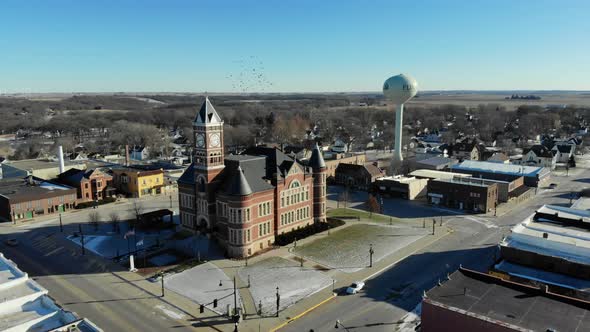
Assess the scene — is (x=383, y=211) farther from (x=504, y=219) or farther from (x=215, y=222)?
(x=215, y=222)

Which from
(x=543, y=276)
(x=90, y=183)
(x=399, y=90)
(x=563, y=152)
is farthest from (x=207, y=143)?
(x=563, y=152)

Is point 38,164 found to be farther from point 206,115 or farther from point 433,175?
point 433,175

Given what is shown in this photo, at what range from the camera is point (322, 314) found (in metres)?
39.0

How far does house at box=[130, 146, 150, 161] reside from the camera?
423 ft

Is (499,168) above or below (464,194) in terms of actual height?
above

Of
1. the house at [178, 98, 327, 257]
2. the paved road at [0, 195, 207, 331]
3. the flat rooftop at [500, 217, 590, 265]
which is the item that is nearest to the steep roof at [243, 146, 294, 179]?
the house at [178, 98, 327, 257]

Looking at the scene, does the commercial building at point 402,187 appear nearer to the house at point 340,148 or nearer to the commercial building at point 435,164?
the commercial building at point 435,164

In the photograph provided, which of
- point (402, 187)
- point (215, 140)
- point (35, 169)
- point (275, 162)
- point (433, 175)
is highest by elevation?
point (215, 140)

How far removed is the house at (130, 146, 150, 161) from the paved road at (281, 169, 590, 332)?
9341 cm

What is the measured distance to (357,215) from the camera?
70.9 m

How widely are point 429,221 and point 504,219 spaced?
12.1 m

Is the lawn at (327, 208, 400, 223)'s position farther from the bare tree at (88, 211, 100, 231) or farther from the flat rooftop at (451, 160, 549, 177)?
the bare tree at (88, 211, 100, 231)

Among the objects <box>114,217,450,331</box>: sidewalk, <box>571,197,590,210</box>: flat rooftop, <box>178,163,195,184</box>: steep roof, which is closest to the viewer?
<box>114,217,450,331</box>: sidewalk

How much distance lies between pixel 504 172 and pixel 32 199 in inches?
3517
